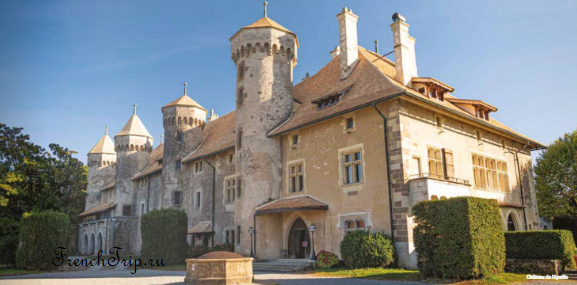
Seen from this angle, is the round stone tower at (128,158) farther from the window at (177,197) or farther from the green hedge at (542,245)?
the green hedge at (542,245)

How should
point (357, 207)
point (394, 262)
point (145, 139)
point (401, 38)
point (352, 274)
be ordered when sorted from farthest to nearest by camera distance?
point (145, 139)
point (401, 38)
point (357, 207)
point (394, 262)
point (352, 274)

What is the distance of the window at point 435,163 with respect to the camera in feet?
69.9

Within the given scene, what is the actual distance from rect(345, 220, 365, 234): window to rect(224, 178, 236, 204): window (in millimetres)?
10961

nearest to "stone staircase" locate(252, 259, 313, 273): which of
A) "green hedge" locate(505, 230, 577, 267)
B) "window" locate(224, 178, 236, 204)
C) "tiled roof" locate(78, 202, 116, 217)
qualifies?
"window" locate(224, 178, 236, 204)

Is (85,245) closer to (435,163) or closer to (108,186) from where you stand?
(108,186)

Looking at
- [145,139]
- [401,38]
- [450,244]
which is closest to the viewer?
[450,244]

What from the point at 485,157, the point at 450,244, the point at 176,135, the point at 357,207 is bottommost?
the point at 450,244

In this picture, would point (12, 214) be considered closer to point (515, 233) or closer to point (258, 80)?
point (258, 80)

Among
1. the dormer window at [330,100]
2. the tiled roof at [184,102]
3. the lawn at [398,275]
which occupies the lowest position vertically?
the lawn at [398,275]

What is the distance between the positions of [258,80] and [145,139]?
25.1m

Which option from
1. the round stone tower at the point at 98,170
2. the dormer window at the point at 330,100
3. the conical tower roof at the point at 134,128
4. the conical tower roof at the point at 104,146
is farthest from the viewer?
the conical tower roof at the point at 104,146

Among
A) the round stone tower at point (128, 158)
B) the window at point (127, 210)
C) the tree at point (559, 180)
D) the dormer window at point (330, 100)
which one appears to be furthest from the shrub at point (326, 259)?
the window at point (127, 210)

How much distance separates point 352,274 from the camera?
57.8ft

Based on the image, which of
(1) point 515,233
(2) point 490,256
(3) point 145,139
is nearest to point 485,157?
(1) point 515,233
